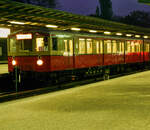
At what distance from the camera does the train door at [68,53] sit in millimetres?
13680

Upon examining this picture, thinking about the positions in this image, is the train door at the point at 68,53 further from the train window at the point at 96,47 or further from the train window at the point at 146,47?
the train window at the point at 146,47

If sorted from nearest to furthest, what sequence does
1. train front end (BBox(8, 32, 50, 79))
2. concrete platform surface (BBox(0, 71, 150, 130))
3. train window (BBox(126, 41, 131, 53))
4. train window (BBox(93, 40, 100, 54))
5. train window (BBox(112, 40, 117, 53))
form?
concrete platform surface (BBox(0, 71, 150, 130)), train front end (BBox(8, 32, 50, 79)), train window (BBox(93, 40, 100, 54)), train window (BBox(112, 40, 117, 53)), train window (BBox(126, 41, 131, 53))

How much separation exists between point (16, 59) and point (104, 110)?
311 inches

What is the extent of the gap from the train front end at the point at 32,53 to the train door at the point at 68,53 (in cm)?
128

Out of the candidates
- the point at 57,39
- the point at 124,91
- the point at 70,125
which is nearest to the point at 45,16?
the point at 57,39

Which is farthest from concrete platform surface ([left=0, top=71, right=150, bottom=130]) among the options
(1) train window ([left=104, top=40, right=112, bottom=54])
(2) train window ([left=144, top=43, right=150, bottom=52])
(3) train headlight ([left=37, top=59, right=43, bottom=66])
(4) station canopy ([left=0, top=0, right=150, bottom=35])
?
(2) train window ([left=144, top=43, right=150, bottom=52])

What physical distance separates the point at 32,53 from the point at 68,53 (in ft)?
6.41

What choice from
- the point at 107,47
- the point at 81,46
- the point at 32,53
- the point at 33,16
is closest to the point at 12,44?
the point at 32,53

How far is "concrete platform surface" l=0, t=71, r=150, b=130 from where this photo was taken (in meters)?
5.84

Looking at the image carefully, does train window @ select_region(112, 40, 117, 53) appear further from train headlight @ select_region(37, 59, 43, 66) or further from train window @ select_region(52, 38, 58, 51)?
train headlight @ select_region(37, 59, 43, 66)

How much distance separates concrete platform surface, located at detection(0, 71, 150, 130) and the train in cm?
287

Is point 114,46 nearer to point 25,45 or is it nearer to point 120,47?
point 120,47

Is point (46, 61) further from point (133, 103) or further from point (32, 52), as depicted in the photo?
point (133, 103)

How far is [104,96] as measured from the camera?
948cm
